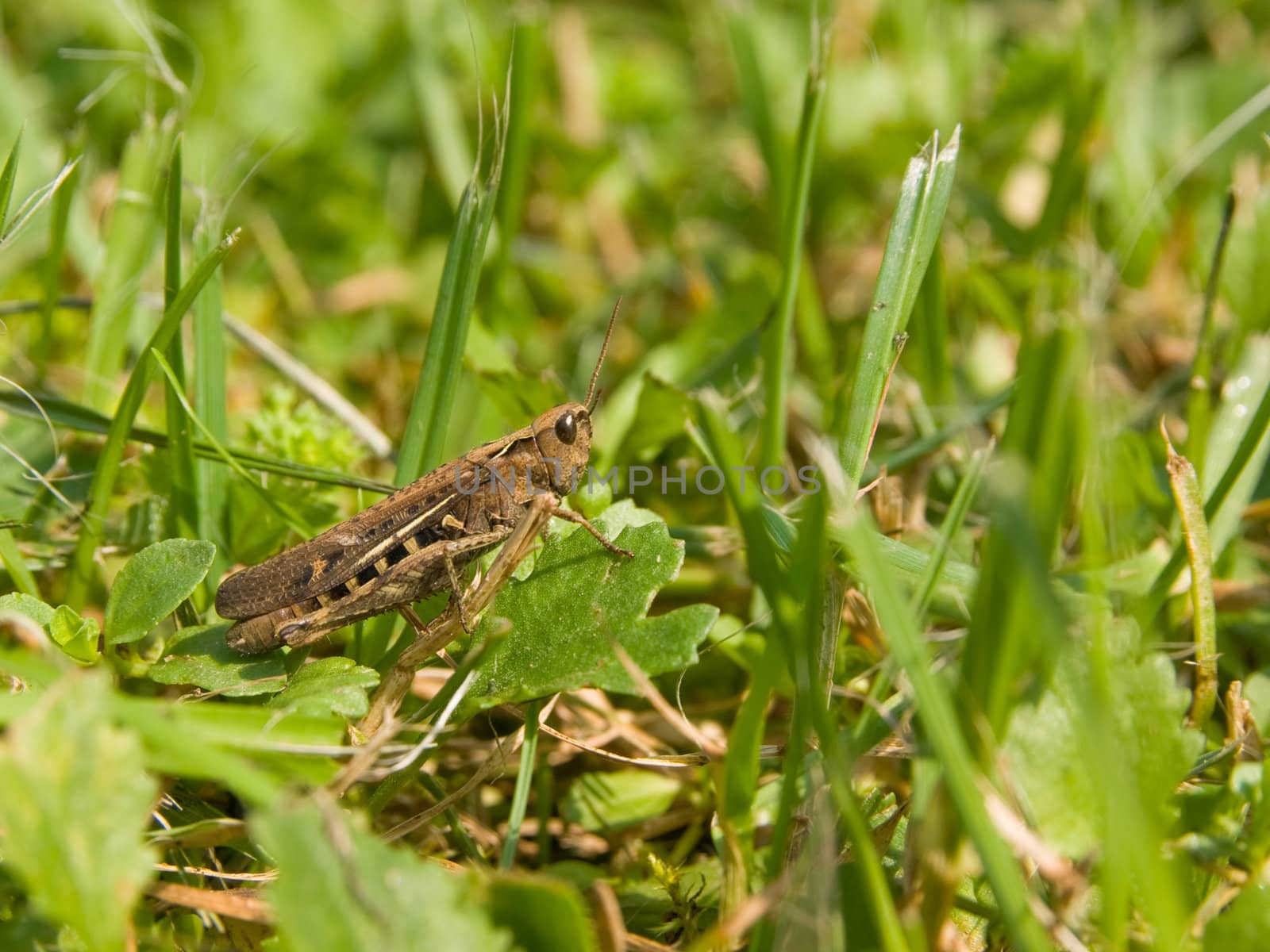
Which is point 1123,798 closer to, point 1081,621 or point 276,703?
point 1081,621

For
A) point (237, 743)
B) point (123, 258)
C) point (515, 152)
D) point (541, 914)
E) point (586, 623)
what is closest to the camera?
point (541, 914)

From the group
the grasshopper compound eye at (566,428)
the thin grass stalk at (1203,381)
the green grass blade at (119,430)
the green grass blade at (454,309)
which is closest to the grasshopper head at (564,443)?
the grasshopper compound eye at (566,428)

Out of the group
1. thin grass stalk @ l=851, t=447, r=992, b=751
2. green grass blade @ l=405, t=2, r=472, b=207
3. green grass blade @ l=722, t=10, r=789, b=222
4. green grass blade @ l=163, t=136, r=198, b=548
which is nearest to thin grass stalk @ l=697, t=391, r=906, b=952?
thin grass stalk @ l=851, t=447, r=992, b=751

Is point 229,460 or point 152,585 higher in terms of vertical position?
point 229,460

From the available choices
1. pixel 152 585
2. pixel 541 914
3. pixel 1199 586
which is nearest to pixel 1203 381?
pixel 1199 586

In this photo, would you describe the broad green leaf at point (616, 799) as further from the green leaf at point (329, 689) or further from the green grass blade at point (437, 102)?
the green grass blade at point (437, 102)

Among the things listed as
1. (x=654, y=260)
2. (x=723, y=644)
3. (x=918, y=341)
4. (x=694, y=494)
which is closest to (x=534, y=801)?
(x=723, y=644)

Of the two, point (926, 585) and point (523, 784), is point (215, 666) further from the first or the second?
point (926, 585)
